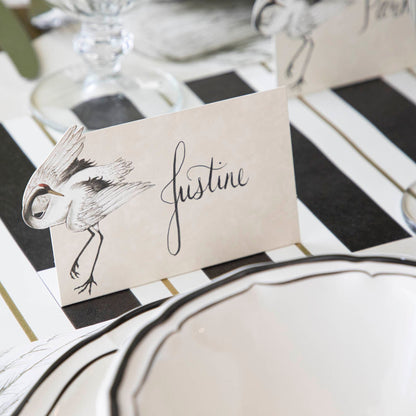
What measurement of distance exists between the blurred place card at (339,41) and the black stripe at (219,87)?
0.07m

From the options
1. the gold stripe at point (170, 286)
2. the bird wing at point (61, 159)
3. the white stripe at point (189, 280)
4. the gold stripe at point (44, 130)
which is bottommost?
the white stripe at point (189, 280)

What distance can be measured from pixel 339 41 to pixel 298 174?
21 cm

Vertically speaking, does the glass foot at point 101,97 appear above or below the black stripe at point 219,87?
above

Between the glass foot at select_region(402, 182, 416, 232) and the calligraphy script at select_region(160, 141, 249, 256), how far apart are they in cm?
17

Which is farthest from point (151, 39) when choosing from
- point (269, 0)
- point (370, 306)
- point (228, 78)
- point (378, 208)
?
point (370, 306)

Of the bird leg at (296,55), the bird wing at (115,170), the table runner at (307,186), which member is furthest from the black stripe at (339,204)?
the bird wing at (115,170)

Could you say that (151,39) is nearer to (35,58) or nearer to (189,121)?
(35,58)

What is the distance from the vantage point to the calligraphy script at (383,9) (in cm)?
90

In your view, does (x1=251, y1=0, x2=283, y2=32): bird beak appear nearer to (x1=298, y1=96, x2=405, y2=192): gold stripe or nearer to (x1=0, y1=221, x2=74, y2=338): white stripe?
A: (x1=298, y1=96, x2=405, y2=192): gold stripe

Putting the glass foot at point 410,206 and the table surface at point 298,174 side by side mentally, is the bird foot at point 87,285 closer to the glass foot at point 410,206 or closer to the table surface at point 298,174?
the table surface at point 298,174

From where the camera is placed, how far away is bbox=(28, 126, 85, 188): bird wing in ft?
1.80

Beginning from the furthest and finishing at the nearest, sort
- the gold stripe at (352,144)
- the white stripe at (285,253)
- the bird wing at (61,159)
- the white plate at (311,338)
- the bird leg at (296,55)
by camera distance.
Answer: the bird leg at (296,55)
the gold stripe at (352,144)
the white stripe at (285,253)
the bird wing at (61,159)
the white plate at (311,338)

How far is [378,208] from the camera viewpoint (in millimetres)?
728

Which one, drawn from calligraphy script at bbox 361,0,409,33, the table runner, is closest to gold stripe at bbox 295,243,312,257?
the table runner
